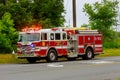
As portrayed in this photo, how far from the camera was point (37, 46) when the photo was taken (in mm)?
34062

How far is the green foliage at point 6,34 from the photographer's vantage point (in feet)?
139

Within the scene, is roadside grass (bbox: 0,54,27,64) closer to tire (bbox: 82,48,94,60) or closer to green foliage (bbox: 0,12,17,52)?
green foliage (bbox: 0,12,17,52)

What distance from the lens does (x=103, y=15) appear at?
5328 centimetres

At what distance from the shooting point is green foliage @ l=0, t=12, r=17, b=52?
139 ft

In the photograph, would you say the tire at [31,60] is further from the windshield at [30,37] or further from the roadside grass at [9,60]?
the windshield at [30,37]

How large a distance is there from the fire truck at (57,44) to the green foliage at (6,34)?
6926mm

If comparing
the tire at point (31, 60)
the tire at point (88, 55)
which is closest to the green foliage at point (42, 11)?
the tire at point (88, 55)

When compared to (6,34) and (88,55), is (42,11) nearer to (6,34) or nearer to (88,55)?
(6,34)

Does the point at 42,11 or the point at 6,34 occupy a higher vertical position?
the point at 42,11

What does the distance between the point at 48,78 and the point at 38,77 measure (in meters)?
0.60

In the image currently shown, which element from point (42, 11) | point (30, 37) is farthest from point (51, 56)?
point (42, 11)

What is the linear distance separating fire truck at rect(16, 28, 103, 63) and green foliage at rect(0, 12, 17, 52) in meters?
6.93

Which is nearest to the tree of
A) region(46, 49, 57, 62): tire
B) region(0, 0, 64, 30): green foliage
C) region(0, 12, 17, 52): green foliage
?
Answer: region(0, 0, 64, 30): green foliage

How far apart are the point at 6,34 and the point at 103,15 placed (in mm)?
13823
